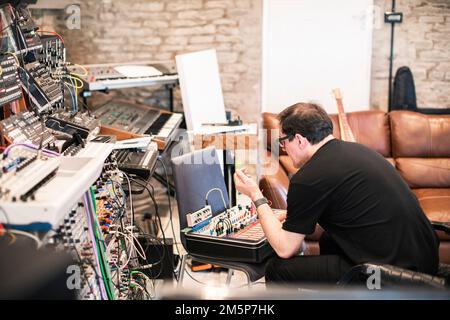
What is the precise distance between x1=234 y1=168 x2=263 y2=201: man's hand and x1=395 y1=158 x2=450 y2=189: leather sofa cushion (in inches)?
79.2

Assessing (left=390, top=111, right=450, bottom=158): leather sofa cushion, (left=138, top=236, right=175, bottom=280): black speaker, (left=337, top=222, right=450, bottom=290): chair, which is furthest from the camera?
(left=390, top=111, right=450, bottom=158): leather sofa cushion

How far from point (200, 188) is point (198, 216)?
25 cm

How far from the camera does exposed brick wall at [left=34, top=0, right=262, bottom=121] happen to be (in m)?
5.27

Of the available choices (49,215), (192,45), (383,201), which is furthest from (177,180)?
(192,45)

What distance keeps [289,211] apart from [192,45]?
126 inches

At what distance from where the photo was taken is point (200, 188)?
3.24m

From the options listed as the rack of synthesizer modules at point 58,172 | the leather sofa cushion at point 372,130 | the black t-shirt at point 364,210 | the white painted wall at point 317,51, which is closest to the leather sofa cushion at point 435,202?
the leather sofa cushion at point 372,130

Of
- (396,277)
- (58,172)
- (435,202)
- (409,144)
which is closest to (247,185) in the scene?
(396,277)

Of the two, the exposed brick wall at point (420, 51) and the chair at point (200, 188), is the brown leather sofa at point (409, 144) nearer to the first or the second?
the exposed brick wall at point (420, 51)

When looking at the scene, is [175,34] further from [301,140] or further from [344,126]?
[301,140]

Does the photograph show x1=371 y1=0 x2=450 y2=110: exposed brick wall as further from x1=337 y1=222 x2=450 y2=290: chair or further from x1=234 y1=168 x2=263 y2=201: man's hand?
x1=337 y1=222 x2=450 y2=290: chair

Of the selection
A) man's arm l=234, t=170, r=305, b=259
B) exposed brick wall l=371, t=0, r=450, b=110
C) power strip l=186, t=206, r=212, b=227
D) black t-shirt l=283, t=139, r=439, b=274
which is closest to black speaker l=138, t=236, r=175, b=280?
Result: power strip l=186, t=206, r=212, b=227

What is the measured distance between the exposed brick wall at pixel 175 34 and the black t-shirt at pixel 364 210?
2958 millimetres

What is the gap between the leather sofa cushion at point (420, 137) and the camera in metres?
4.52
